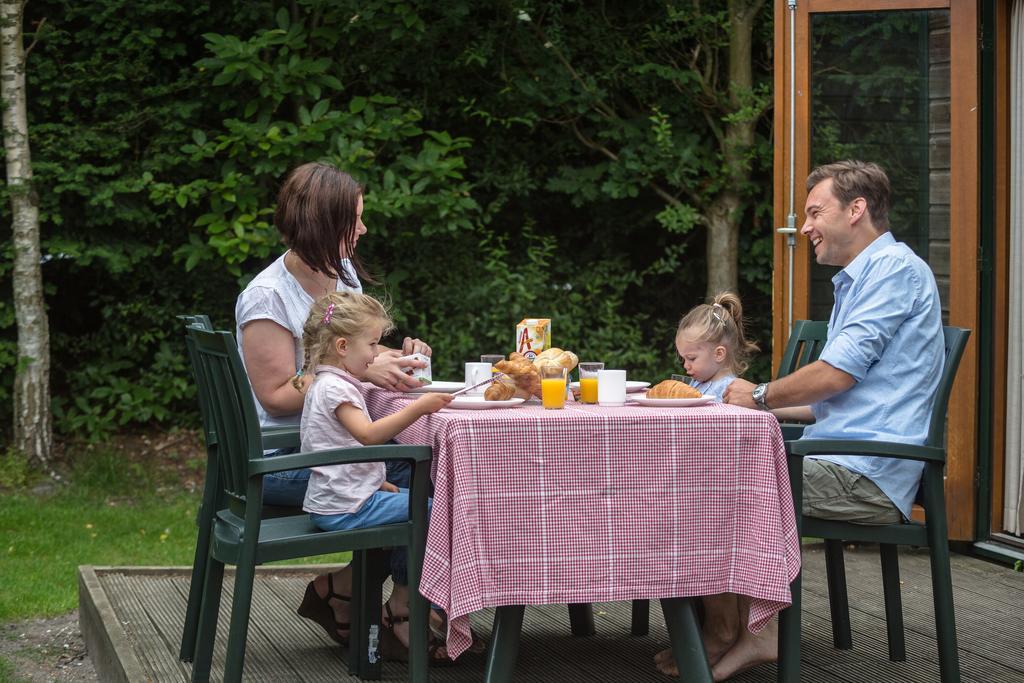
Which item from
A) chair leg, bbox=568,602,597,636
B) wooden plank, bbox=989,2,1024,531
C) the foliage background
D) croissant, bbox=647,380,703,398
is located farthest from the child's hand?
the foliage background

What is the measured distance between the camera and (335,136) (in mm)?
7180

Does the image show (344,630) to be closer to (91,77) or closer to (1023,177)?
(1023,177)

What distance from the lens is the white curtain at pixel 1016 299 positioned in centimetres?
516

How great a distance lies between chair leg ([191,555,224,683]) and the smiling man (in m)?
1.36

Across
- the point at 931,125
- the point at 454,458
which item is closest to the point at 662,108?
the point at 931,125

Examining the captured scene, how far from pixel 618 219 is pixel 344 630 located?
4.73m

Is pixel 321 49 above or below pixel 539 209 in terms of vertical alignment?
above

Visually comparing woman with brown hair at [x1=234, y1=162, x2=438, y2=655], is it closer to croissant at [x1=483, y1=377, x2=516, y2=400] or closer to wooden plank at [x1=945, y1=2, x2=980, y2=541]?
croissant at [x1=483, y1=377, x2=516, y2=400]

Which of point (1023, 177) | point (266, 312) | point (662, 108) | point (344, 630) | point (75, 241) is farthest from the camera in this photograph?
point (662, 108)

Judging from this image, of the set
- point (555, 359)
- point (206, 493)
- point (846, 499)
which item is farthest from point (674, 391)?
point (206, 493)

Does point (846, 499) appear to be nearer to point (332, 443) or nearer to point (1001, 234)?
point (332, 443)

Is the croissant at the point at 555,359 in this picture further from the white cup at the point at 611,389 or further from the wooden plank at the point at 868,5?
the wooden plank at the point at 868,5

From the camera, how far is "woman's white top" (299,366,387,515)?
10.2 feet

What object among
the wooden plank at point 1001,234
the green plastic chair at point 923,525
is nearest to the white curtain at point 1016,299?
the wooden plank at point 1001,234
